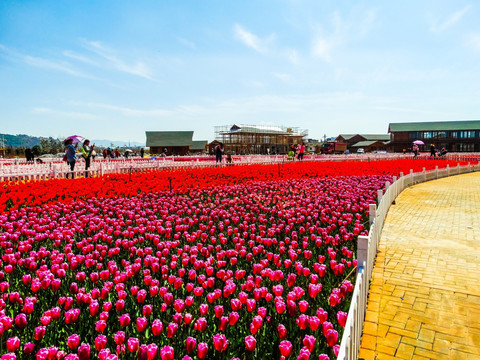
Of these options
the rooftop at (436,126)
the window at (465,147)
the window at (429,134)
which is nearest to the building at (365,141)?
the rooftop at (436,126)

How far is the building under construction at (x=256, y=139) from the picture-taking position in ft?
237

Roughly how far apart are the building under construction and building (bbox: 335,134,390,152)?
2346cm

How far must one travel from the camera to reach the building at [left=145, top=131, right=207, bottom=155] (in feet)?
229

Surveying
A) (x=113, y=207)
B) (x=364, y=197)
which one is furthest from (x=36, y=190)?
(x=364, y=197)

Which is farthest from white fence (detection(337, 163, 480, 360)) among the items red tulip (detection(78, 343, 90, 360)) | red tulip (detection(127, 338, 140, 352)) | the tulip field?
red tulip (detection(78, 343, 90, 360))

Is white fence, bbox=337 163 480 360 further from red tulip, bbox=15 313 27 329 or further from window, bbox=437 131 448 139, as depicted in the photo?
window, bbox=437 131 448 139

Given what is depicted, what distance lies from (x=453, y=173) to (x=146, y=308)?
83.1 feet

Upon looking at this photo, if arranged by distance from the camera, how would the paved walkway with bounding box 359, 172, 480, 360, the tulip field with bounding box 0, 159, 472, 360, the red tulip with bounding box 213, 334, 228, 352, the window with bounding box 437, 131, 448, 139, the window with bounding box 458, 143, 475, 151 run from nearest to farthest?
1. the red tulip with bounding box 213, 334, 228, 352
2. the tulip field with bounding box 0, 159, 472, 360
3. the paved walkway with bounding box 359, 172, 480, 360
4. the window with bounding box 458, 143, 475, 151
5. the window with bounding box 437, 131, 448, 139

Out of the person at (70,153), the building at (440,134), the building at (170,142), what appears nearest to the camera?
the person at (70,153)

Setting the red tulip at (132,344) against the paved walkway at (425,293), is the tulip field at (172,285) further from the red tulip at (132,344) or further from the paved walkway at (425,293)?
the paved walkway at (425,293)

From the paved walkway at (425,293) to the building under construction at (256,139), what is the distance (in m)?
62.9

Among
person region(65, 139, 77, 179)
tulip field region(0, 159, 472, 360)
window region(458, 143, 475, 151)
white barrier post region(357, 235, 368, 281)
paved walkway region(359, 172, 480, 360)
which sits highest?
window region(458, 143, 475, 151)

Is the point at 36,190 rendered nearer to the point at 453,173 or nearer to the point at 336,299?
the point at 336,299

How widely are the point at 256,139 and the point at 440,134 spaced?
38161 millimetres
